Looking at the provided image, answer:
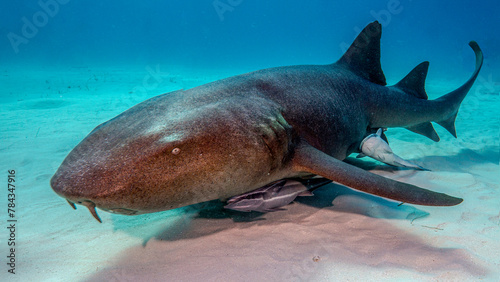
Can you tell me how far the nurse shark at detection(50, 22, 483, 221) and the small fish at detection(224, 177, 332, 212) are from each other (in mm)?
100

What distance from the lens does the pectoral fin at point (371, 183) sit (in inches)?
98.3

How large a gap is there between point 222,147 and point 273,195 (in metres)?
0.96

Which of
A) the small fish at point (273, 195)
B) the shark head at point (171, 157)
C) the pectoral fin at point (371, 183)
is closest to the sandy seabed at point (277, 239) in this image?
the small fish at point (273, 195)

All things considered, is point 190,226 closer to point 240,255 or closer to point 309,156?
point 240,255

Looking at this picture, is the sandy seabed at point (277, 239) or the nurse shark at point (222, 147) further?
the sandy seabed at point (277, 239)

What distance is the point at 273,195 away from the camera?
2986 mm

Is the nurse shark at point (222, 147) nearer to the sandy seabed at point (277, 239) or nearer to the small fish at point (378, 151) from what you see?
the small fish at point (378, 151)

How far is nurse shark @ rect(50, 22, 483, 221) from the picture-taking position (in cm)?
207

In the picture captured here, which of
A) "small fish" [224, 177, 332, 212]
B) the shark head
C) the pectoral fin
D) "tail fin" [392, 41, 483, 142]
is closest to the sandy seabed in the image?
"small fish" [224, 177, 332, 212]

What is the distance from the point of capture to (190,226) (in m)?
3.05

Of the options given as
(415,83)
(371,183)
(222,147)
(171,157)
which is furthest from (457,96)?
(171,157)

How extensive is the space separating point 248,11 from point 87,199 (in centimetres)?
18960

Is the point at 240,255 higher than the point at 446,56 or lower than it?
lower

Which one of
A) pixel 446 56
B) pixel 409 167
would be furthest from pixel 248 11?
pixel 409 167
